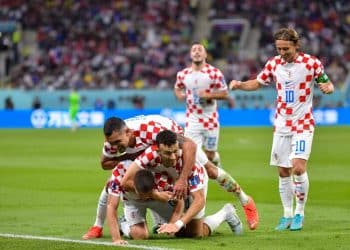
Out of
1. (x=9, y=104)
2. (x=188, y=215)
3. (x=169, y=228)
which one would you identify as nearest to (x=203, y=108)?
(x=188, y=215)

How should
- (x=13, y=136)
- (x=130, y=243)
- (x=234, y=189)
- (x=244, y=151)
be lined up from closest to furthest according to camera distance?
(x=130, y=243) → (x=234, y=189) → (x=244, y=151) → (x=13, y=136)

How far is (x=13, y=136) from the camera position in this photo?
124ft

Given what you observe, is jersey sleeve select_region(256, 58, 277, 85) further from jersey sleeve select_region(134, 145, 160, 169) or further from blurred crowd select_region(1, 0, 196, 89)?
blurred crowd select_region(1, 0, 196, 89)

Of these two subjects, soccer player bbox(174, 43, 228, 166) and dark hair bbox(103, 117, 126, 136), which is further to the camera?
soccer player bbox(174, 43, 228, 166)

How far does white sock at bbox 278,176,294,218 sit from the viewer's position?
12.9m

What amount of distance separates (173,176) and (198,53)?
755cm

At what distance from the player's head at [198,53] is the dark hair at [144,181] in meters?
7.82

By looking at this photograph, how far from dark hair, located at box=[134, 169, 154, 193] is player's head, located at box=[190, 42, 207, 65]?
308 inches

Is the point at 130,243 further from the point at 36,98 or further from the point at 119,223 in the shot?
the point at 36,98

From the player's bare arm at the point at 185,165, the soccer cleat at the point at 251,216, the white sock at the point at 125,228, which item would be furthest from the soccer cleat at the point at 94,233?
the soccer cleat at the point at 251,216

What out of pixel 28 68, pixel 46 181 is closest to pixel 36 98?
pixel 28 68

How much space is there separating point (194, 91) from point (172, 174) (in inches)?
317

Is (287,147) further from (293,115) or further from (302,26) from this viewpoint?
(302,26)

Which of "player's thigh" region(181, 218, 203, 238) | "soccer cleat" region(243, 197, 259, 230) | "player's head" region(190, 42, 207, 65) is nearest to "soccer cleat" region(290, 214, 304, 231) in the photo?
"soccer cleat" region(243, 197, 259, 230)
